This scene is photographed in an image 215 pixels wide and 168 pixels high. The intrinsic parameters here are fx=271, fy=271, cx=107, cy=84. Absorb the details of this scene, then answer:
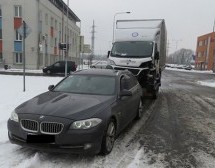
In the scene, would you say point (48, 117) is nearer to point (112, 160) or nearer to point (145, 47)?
point (112, 160)

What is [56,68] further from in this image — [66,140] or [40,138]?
[66,140]

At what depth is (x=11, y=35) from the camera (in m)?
37.2

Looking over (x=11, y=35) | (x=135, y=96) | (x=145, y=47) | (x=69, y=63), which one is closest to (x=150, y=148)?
(x=135, y=96)

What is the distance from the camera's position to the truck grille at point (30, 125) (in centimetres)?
455

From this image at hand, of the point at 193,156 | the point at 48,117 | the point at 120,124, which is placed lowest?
the point at 193,156

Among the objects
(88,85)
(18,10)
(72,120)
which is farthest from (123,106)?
(18,10)

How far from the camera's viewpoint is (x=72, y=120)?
178 inches

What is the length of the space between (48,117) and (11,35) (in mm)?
35665

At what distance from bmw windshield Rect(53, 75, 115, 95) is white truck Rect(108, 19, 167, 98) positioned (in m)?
4.79

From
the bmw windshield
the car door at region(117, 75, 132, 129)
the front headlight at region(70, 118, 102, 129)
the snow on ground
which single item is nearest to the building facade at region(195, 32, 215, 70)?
the car door at region(117, 75, 132, 129)

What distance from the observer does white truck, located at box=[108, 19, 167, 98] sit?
1122cm

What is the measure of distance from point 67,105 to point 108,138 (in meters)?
0.99

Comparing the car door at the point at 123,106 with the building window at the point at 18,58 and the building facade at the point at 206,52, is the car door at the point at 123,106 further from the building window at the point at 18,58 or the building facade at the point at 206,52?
the building facade at the point at 206,52

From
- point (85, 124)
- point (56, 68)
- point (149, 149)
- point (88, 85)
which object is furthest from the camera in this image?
point (56, 68)
